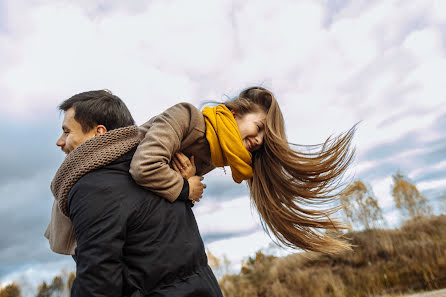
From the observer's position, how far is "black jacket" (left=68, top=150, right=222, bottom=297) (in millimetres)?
1323

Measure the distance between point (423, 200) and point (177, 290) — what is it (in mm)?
26941

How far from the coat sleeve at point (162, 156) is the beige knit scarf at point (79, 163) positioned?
0.09 meters

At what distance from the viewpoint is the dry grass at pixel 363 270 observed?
26.3 feet

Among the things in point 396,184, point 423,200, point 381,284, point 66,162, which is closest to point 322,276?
point 381,284

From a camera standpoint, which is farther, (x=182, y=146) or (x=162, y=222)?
(x=182, y=146)

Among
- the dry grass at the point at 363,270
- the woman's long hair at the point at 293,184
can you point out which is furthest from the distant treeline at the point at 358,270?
the woman's long hair at the point at 293,184

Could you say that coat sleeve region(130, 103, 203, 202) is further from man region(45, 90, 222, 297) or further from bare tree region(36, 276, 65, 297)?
bare tree region(36, 276, 65, 297)

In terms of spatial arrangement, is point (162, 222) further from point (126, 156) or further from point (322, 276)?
point (322, 276)

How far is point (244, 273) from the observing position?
11625mm

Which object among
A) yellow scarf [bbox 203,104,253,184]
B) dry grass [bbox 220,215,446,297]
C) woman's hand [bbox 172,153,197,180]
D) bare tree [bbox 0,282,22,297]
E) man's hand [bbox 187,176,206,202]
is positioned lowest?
dry grass [bbox 220,215,446,297]

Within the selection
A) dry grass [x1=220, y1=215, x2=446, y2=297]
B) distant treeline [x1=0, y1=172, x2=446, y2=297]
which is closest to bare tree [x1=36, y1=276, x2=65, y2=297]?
distant treeline [x1=0, y1=172, x2=446, y2=297]

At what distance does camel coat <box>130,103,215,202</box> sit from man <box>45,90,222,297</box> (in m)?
0.06

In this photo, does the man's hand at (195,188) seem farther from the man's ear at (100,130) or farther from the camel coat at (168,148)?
the man's ear at (100,130)

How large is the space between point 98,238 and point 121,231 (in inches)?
3.5
